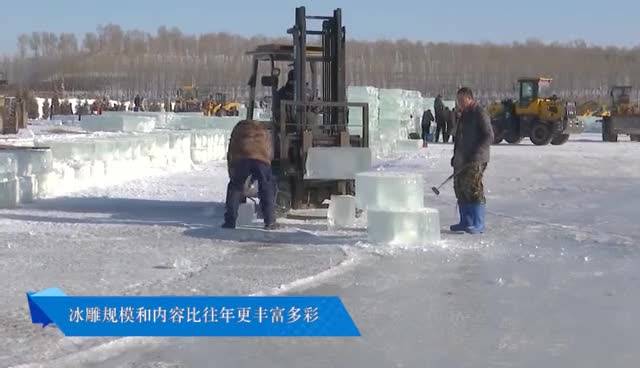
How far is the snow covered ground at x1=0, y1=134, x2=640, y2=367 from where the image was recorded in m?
5.35

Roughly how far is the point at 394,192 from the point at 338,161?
4.68 ft

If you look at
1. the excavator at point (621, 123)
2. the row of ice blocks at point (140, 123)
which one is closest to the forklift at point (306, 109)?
the row of ice blocks at point (140, 123)

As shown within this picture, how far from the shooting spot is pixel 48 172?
13.2 meters

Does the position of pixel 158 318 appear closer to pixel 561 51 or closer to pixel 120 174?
pixel 120 174

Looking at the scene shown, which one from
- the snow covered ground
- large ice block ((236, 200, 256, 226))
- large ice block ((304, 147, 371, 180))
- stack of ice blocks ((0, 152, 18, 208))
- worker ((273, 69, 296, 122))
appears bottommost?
the snow covered ground

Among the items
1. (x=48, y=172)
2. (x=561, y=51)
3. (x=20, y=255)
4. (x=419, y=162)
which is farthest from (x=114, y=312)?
(x=561, y=51)

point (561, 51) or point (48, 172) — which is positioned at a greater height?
point (561, 51)

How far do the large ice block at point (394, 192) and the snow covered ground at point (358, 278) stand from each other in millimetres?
457

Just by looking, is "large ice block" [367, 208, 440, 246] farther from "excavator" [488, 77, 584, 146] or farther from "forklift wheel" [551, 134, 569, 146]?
"forklift wheel" [551, 134, 569, 146]

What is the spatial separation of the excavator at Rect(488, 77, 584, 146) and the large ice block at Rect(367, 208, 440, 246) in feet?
84.0

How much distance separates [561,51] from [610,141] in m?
82.0

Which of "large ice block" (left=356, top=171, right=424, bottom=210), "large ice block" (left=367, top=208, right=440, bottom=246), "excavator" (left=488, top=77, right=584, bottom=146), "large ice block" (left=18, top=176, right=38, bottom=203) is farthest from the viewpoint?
"excavator" (left=488, top=77, right=584, bottom=146)
